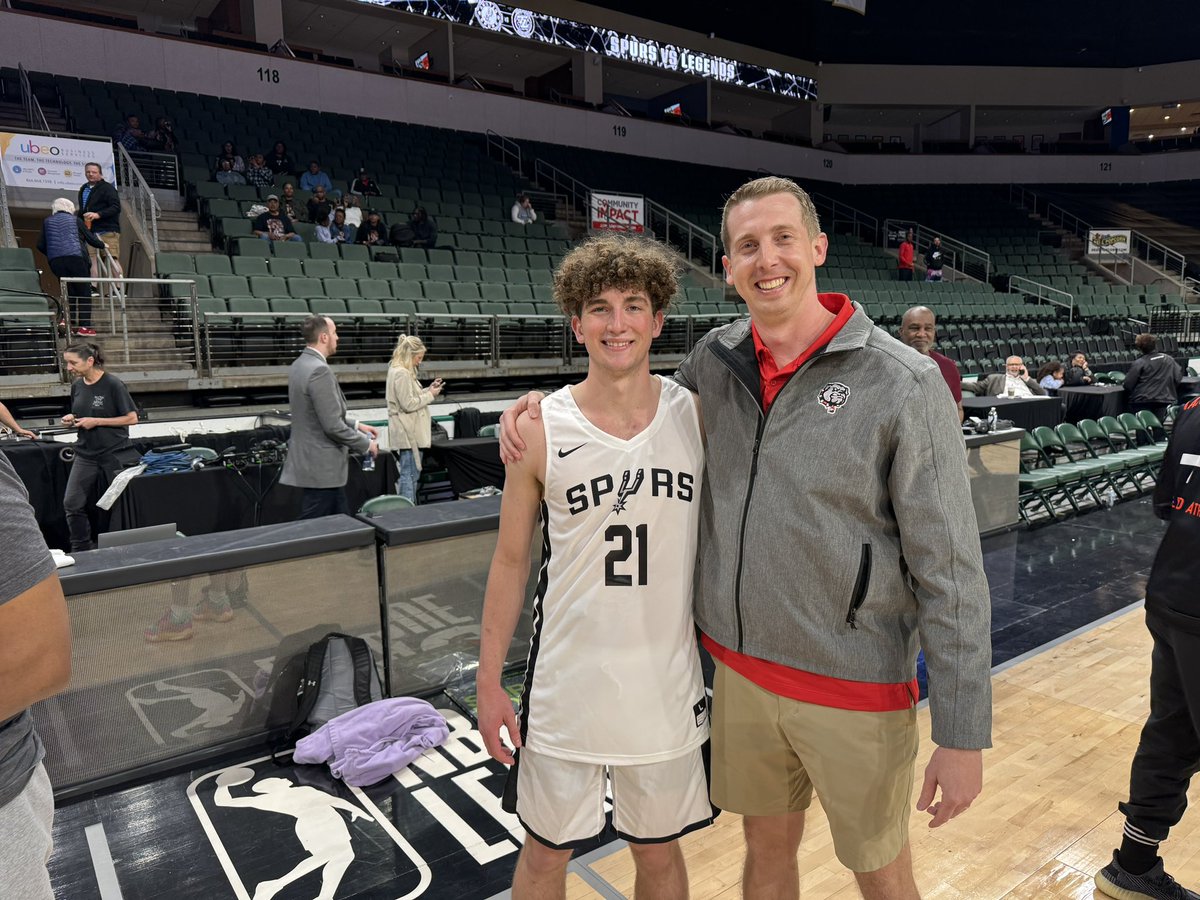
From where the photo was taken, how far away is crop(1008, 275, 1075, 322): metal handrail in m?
18.8

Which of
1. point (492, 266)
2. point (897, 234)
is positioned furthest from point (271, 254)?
point (897, 234)

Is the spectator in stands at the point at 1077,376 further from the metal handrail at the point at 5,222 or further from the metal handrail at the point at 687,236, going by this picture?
the metal handrail at the point at 5,222

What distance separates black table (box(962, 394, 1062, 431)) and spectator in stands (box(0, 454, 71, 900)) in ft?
24.5

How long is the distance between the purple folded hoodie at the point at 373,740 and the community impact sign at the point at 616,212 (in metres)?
12.7

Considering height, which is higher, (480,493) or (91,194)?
(91,194)

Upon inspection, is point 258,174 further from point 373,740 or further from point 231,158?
point 373,740

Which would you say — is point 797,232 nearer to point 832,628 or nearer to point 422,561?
point 832,628

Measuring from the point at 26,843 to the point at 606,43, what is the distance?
71.0 feet

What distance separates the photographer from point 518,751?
1743 millimetres

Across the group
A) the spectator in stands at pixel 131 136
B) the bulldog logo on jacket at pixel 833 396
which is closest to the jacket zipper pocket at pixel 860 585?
the bulldog logo on jacket at pixel 833 396

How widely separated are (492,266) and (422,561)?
33.3 feet

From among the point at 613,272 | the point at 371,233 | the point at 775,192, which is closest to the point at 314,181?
the point at 371,233

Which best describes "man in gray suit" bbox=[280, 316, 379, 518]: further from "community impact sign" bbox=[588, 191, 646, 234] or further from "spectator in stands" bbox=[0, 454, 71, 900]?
"community impact sign" bbox=[588, 191, 646, 234]

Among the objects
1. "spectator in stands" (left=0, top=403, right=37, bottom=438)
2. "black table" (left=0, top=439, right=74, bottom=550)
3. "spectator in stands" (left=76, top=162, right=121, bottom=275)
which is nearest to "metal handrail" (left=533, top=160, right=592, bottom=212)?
"spectator in stands" (left=76, top=162, right=121, bottom=275)
